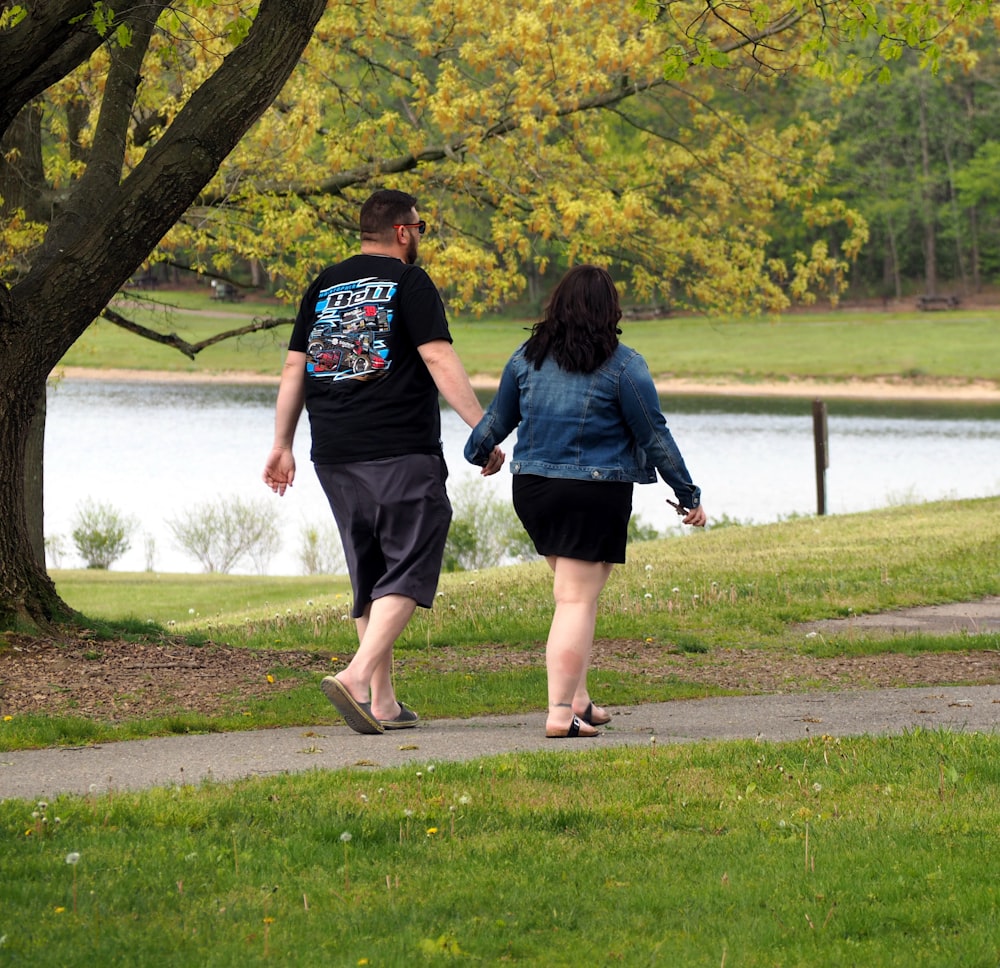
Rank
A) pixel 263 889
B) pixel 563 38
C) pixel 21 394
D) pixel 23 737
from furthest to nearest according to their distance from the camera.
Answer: pixel 563 38 < pixel 21 394 < pixel 23 737 < pixel 263 889

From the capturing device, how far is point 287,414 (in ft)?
21.4

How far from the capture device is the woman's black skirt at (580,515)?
6211 millimetres

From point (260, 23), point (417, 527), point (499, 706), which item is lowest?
point (499, 706)

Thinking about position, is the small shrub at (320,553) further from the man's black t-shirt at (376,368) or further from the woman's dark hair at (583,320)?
the woman's dark hair at (583,320)

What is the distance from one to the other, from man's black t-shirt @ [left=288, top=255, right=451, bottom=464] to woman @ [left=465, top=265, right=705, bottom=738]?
30 cm

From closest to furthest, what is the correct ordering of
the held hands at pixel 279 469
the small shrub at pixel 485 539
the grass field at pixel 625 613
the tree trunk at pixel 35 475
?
the held hands at pixel 279 469 → the grass field at pixel 625 613 → the tree trunk at pixel 35 475 → the small shrub at pixel 485 539

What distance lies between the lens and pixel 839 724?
21.7ft

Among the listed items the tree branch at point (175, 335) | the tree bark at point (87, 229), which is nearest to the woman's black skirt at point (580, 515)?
the tree bark at point (87, 229)

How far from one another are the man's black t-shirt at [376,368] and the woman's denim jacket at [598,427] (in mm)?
298

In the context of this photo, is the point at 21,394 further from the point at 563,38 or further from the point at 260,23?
the point at 563,38

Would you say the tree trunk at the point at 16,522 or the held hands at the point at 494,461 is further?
the tree trunk at the point at 16,522

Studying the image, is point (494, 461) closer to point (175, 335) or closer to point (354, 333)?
point (354, 333)

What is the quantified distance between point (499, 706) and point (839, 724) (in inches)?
65.0

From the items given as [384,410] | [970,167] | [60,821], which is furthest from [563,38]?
[970,167]
